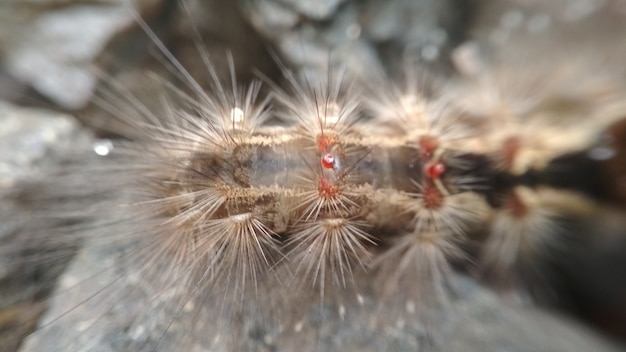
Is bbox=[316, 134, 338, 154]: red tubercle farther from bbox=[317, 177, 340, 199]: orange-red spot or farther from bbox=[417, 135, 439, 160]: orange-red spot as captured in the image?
bbox=[417, 135, 439, 160]: orange-red spot

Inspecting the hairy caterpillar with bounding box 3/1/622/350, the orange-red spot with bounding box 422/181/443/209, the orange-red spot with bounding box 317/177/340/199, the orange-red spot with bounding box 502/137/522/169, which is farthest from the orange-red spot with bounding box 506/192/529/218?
the orange-red spot with bounding box 317/177/340/199

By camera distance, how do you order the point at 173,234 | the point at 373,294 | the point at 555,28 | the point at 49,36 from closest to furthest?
1. the point at 173,234
2. the point at 373,294
3. the point at 49,36
4. the point at 555,28

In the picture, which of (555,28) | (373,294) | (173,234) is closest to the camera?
(173,234)

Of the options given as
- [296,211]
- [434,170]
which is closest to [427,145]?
[434,170]

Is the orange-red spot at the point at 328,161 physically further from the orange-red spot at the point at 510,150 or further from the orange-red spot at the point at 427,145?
the orange-red spot at the point at 510,150

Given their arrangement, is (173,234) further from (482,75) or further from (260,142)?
(482,75)

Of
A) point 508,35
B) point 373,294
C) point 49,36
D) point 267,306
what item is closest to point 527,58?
point 508,35
